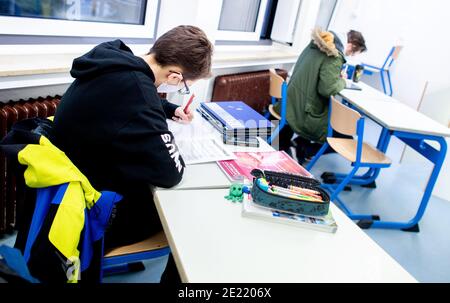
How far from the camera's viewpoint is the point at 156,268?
1.75m

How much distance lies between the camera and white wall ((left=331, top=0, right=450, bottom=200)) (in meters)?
4.41

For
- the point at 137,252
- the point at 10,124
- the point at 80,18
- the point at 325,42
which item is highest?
the point at 325,42

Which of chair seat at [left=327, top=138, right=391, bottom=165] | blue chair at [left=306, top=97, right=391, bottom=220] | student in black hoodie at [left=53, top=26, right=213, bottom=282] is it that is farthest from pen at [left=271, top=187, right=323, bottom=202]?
chair seat at [left=327, top=138, right=391, bottom=165]

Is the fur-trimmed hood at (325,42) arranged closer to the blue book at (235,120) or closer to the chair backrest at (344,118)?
the chair backrest at (344,118)

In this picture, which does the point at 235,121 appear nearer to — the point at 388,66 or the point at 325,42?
the point at 325,42

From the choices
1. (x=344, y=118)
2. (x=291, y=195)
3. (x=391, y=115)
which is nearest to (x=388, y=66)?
(x=391, y=115)

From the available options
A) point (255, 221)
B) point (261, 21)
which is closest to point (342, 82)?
point (261, 21)

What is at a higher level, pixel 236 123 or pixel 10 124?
pixel 236 123

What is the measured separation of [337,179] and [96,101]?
2448 mm

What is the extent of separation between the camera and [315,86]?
8.75 ft

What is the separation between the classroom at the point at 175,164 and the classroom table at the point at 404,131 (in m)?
0.02

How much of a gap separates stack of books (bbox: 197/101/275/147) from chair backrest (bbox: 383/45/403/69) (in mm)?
3916

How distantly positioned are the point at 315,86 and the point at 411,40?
2.95 metres
